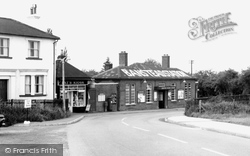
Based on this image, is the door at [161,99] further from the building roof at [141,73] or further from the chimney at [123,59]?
the chimney at [123,59]

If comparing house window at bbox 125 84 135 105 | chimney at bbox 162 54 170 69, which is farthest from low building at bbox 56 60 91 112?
chimney at bbox 162 54 170 69

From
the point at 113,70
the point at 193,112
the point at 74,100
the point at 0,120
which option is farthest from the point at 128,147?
the point at 113,70

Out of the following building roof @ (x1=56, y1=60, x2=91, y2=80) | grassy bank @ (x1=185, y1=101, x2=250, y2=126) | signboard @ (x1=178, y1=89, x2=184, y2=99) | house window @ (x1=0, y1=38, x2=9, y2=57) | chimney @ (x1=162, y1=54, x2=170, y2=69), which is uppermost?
chimney @ (x1=162, y1=54, x2=170, y2=69)

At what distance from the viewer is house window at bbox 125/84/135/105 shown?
4397 centimetres

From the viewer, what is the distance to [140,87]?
45.8 meters

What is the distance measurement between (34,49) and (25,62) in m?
1.42

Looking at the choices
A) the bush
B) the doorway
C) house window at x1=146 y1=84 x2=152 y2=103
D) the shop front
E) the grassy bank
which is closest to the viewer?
the grassy bank

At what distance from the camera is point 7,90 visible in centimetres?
2919

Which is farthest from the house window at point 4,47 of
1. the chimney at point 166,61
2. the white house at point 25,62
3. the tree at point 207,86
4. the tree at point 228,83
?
the tree at point 207,86

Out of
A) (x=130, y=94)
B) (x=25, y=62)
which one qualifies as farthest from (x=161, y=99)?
(x=25, y=62)

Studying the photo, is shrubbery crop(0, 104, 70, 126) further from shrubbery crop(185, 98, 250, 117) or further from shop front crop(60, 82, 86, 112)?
shrubbery crop(185, 98, 250, 117)

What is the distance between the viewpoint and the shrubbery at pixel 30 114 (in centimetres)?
2246

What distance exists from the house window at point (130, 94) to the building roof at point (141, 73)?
123 centimetres

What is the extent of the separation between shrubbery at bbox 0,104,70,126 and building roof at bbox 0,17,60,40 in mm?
6799
